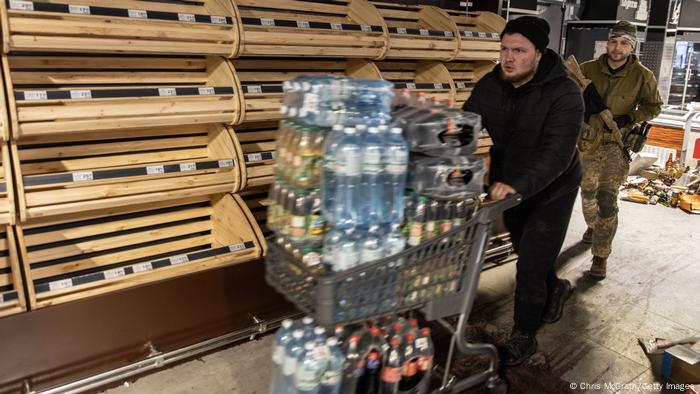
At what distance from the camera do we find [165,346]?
310 cm

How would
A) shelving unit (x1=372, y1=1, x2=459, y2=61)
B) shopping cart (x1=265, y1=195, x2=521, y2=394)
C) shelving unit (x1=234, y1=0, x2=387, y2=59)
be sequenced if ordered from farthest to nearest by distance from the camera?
shelving unit (x1=372, y1=1, x2=459, y2=61) → shelving unit (x1=234, y1=0, x2=387, y2=59) → shopping cart (x1=265, y1=195, x2=521, y2=394)

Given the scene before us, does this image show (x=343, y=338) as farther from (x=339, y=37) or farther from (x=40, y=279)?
(x=339, y=37)

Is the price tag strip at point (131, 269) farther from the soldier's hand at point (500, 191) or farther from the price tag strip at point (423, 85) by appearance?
the price tag strip at point (423, 85)

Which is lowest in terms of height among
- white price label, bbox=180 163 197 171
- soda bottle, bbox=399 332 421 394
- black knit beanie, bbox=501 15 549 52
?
soda bottle, bbox=399 332 421 394

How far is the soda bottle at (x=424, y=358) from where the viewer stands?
7.64 ft

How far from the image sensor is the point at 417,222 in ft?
6.49

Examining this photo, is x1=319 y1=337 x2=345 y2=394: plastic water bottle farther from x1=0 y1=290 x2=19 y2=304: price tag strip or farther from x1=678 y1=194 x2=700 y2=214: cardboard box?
x1=678 y1=194 x2=700 y2=214: cardboard box

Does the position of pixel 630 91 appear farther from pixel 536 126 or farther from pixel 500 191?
pixel 500 191

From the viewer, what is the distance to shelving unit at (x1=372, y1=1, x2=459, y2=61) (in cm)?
401

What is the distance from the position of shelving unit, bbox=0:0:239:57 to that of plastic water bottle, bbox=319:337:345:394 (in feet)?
6.35

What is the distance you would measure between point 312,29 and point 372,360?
7.52 ft

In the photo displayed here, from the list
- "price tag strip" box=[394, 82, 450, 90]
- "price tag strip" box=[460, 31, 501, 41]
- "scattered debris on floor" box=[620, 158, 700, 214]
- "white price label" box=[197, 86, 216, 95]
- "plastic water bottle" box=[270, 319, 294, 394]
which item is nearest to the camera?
"plastic water bottle" box=[270, 319, 294, 394]

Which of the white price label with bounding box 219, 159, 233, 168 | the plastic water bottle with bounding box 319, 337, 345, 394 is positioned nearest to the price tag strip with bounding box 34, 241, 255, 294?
the white price label with bounding box 219, 159, 233, 168

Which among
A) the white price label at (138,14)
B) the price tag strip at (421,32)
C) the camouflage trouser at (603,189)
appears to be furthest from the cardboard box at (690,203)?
the white price label at (138,14)
